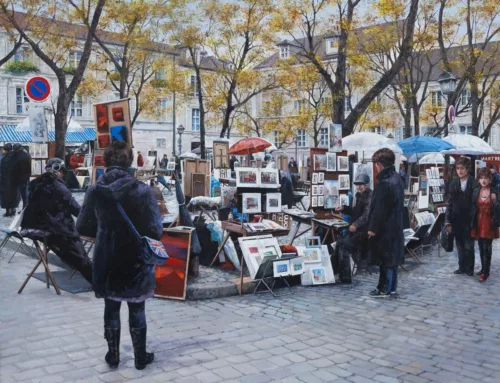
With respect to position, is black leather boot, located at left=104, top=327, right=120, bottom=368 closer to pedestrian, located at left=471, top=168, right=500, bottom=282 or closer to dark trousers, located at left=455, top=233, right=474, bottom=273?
pedestrian, located at left=471, top=168, right=500, bottom=282

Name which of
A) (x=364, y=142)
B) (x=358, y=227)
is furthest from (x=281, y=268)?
(x=364, y=142)

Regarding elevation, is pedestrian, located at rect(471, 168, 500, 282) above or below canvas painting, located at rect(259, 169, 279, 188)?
below

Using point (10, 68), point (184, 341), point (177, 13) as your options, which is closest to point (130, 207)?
point (184, 341)

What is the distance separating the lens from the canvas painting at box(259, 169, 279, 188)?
8742 millimetres

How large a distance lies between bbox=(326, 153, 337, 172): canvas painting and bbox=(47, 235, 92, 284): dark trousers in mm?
4394

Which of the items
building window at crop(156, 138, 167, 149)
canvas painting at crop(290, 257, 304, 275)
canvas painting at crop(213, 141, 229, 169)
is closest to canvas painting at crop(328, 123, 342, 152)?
canvas painting at crop(290, 257, 304, 275)

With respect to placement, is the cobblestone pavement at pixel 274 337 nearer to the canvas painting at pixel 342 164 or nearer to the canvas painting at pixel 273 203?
the canvas painting at pixel 273 203

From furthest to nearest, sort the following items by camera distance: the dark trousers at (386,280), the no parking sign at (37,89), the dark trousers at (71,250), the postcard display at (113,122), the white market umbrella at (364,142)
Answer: the white market umbrella at (364,142) → the no parking sign at (37,89) → the postcard display at (113,122) → the dark trousers at (386,280) → the dark trousers at (71,250)

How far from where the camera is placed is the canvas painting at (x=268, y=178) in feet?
28.7

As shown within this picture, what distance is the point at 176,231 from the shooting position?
7242mm

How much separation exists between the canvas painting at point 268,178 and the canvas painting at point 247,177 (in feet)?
0.32

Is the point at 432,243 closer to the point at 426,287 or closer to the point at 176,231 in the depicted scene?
the point at 426,287

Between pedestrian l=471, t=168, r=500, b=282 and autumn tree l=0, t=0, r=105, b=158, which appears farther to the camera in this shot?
autumn tree l=0, t=0, r=105, b=158

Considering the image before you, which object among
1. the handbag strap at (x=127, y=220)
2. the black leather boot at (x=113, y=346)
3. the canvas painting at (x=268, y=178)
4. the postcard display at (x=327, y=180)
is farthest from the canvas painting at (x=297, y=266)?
the handbag strap at (x=127, y=220)
